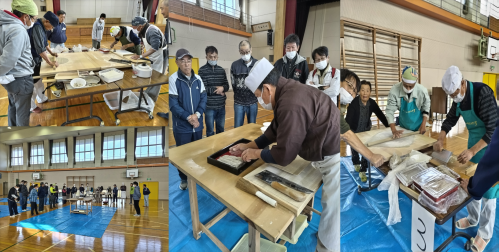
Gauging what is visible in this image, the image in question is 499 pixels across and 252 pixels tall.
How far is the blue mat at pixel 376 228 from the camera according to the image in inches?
35.0

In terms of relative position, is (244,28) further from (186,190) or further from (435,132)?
(435,132)

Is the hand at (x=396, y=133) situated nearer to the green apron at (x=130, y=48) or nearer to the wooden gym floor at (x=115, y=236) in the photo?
the wooden gym floor at (x=115, y=236)

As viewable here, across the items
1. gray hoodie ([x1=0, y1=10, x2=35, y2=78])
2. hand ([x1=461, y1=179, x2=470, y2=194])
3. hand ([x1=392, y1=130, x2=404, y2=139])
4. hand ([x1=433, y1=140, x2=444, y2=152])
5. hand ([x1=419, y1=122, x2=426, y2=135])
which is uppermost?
gray hoodie ([x1=0, y1=10, x2=35, y2=78])

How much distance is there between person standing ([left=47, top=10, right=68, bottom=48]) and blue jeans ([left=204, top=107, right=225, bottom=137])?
1233 mm

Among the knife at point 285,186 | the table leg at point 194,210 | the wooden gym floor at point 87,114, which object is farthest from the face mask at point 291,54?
the wooden gym floor at point 87,114

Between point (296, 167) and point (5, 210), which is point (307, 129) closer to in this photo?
point (296, 167)

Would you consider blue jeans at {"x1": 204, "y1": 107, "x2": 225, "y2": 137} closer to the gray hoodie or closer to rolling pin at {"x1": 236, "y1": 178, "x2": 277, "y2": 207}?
rolling pin at {"x1": 236, "y1": 178, "x2": 277, "y2": 207}

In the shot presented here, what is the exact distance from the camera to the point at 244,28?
96 cm

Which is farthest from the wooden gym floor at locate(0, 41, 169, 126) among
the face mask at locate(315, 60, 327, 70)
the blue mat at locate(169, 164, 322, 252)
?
the face mask at locate(315, 60, 327, 70)

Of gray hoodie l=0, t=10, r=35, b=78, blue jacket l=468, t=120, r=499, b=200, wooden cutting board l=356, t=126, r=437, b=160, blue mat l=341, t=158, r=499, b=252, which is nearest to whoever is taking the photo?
blue jacket l=468, t=120, r=499, b=200

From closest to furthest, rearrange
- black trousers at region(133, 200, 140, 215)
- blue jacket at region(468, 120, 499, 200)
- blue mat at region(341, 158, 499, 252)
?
blue jacket at region(468, 120, 499, 200), blue mat at region(341, 158, 499, 252), black trousers at region(133, 200, 140, 215)

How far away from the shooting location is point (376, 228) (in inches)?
36.4

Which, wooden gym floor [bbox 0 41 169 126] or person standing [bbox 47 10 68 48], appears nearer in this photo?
person standing [bbox 47 10 68 48]

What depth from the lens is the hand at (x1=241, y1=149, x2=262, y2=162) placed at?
1.06 metres
